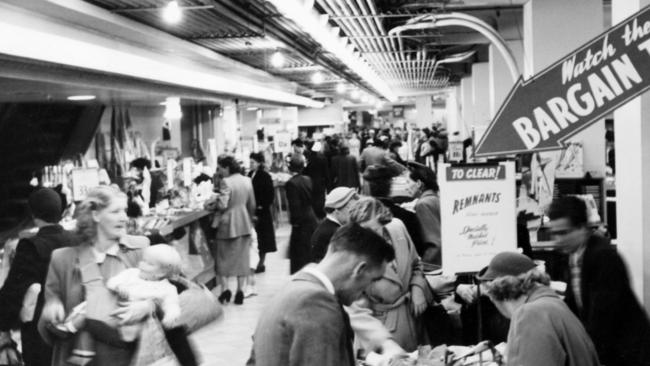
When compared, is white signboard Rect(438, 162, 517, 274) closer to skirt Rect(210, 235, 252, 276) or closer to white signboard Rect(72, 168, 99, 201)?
white signboard Rect(72, 168, 99, 201)

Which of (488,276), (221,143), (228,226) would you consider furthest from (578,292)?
(221,143)

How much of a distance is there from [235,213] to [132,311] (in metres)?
6.53

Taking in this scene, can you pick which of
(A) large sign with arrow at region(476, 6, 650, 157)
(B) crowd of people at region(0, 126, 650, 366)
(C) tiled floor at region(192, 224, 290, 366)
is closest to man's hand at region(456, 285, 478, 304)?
(B) crowd of people at region(0, 126, 650, 366)

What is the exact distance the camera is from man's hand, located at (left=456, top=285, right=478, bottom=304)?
19.2 ft

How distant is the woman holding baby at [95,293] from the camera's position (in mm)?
3883

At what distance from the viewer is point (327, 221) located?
5848mm

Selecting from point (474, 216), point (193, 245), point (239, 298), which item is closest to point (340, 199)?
point (474, 216)

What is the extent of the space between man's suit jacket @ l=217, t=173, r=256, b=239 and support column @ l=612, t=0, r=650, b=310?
16.8 ft

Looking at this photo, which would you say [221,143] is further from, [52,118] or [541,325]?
[541,325]

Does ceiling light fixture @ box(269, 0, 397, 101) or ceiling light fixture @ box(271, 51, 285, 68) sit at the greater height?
ceiling light fixture @ box(271, 51, 285, 68)

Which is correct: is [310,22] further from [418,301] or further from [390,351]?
[390,351]

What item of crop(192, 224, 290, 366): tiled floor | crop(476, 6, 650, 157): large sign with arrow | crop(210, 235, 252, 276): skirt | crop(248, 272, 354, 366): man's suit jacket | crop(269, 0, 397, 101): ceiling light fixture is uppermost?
crop(269, 0, 397, 101): ceiling light fixture

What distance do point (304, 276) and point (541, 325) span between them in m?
1.14

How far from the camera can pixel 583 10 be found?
11.4 metres
